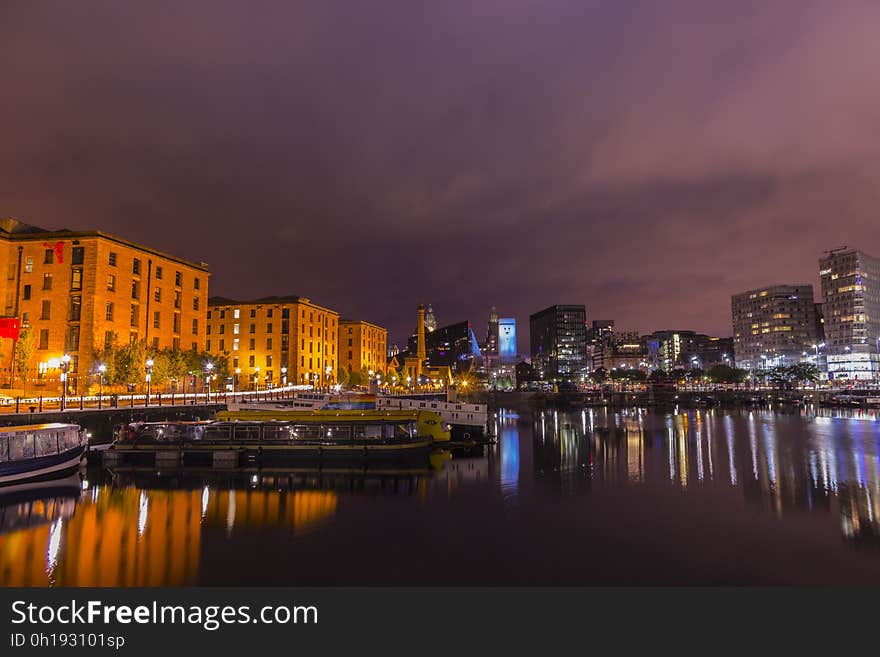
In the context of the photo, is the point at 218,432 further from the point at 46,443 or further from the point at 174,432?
the point at 46,443

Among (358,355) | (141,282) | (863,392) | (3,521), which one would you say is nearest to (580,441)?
(3,521)

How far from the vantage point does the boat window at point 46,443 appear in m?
32.5

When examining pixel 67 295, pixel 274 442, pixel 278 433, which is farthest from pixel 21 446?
pixel 67 295

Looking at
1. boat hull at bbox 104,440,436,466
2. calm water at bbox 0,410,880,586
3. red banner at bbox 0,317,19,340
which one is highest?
red banner at bbox 0,317,19,340

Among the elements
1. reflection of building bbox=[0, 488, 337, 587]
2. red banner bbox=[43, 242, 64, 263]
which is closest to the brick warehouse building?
red banner bbox=[43, 242, 64, 263]

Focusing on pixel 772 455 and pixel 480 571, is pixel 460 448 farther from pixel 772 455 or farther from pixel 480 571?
pixel 480 571

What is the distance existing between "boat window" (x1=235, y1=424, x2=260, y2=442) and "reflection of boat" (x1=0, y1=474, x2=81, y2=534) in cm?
1079

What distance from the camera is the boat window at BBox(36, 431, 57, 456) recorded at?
3253cm

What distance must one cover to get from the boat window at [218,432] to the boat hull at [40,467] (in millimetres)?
8714

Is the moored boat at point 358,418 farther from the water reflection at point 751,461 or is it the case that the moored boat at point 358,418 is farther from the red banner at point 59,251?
the red banner at point 59,251

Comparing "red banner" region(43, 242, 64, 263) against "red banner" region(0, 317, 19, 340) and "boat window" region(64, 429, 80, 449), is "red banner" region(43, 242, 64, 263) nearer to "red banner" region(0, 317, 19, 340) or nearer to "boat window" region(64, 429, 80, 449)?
"red banner" region(0, 317, 19, 340)

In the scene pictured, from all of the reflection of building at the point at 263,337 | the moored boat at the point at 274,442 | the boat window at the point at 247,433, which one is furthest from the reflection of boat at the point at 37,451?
the reflection of building at the point at 263,337

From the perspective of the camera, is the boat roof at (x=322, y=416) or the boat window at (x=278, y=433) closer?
the boat window at (x=278, y=433)

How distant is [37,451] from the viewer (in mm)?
32344
